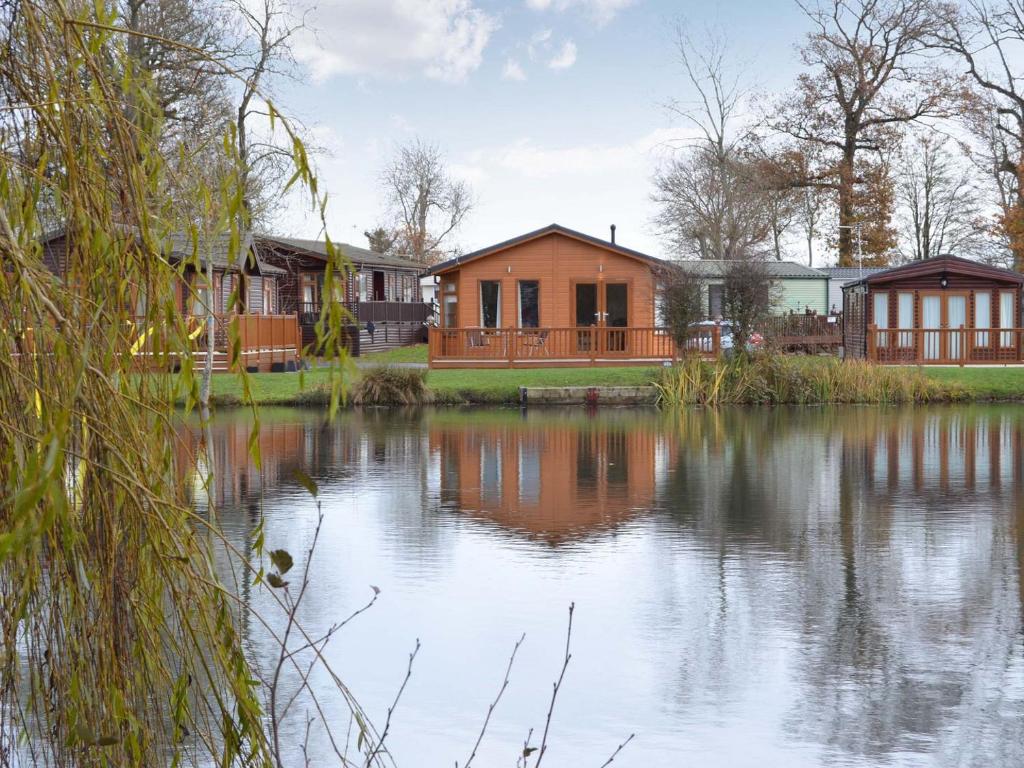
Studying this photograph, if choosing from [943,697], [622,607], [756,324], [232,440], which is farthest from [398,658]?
[756,324]

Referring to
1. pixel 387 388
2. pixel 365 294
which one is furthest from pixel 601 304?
pixel 365 294

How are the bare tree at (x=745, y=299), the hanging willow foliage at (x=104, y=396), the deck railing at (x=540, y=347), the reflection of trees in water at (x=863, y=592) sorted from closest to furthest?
the hanging willow foliage at (x=104, y=396), the reflection of trees in water at (x=863, y=592), the bare tree at (x=745, y=299), the deck railing at (x=540, y=347)

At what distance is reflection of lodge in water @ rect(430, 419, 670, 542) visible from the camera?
14461mm

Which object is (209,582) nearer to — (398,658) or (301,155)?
(301,155)

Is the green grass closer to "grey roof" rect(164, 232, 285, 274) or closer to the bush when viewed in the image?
"grey roof" rect(164, 232, 285, 274)

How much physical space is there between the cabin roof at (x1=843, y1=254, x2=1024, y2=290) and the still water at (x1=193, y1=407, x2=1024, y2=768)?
24.6 meters

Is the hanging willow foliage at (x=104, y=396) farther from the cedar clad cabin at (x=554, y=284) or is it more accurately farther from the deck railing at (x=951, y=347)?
the cedar clad cabin at (x=554, y=284)

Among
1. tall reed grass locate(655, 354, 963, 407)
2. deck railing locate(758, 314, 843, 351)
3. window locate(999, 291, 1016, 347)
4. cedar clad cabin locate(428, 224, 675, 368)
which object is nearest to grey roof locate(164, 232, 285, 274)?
cedar clad cabin locate(428, 224, 675, 368)

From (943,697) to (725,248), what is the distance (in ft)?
215

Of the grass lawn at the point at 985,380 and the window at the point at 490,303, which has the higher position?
the window at the point at 490,303

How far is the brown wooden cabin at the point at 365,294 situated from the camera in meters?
55.8

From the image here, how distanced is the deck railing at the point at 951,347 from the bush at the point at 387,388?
15.6 metres

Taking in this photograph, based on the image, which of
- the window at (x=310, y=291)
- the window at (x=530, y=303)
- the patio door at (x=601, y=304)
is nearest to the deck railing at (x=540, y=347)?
the patio door at (x=601, y=304)

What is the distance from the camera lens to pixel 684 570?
11.0m
